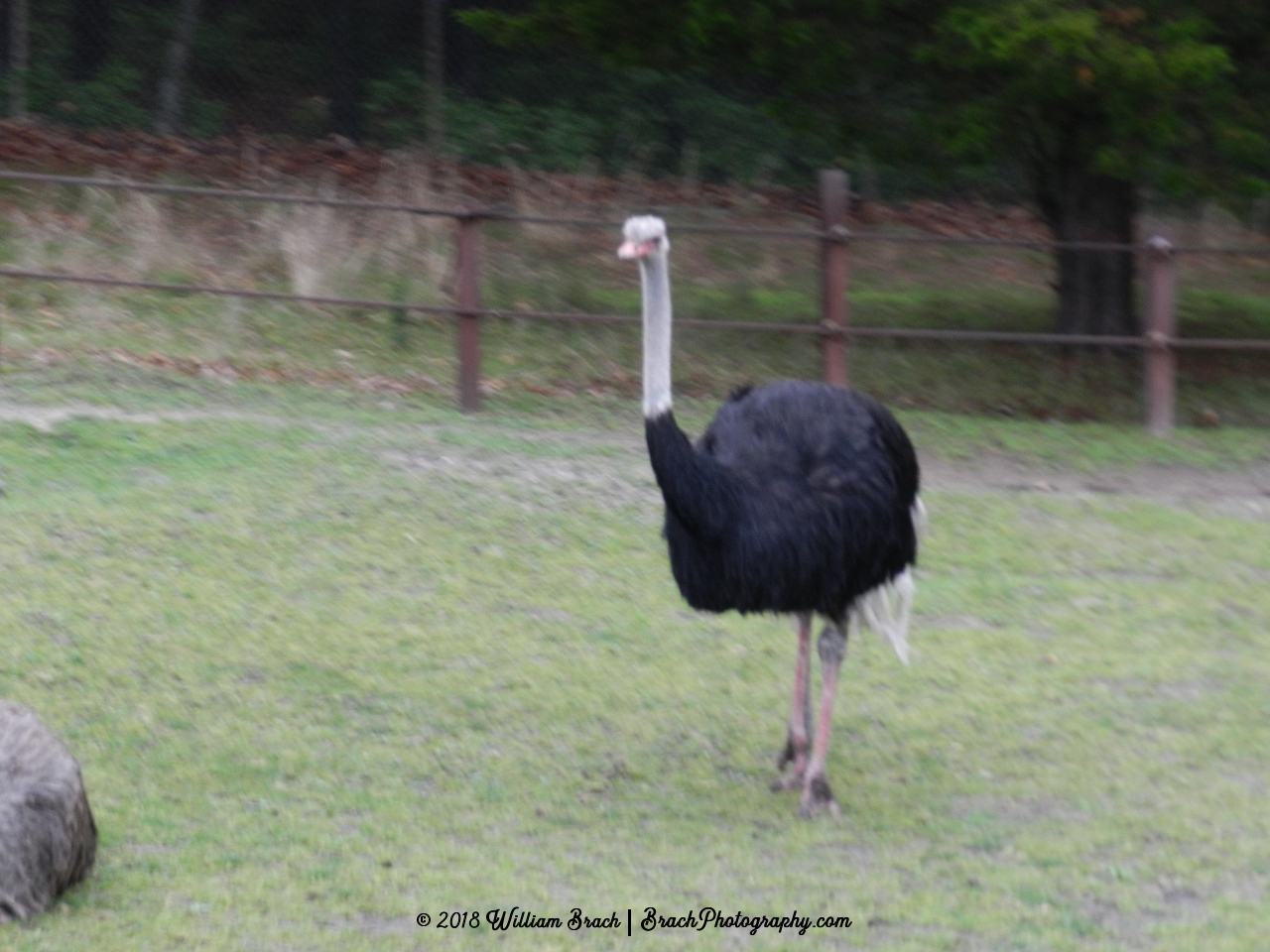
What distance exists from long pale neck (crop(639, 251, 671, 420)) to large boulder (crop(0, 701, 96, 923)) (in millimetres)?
1700

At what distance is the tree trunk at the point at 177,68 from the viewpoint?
55.9ft

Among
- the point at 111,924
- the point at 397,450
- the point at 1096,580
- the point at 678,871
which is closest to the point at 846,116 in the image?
the point at 397,450

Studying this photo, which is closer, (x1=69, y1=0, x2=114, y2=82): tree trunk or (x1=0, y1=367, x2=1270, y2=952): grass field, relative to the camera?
(x1=0, y1=367, x2=1270, y2=952): grass field

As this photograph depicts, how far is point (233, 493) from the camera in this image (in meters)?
8.39

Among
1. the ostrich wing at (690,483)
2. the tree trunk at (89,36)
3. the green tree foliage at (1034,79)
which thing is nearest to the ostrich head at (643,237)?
the ostrich wing at (690,483)

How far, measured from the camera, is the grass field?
4582 millimetres

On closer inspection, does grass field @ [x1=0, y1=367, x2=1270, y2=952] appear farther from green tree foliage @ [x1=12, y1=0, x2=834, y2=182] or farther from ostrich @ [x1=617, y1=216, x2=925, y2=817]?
green tree foliage @ [x1=12, y1=0, x2=834, y2=182]

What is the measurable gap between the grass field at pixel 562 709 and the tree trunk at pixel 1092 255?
350 centimetres

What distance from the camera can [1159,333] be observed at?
35.9ft

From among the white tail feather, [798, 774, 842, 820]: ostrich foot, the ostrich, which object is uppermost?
the ostrich

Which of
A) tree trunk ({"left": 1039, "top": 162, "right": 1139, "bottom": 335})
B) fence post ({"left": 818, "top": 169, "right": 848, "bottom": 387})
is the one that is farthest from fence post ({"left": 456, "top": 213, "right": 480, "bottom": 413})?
tree trunk ({"left": 1039, "top": 162, "right": 1139, "bottom": 335})

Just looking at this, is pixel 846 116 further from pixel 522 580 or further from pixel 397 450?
pixel 522 580

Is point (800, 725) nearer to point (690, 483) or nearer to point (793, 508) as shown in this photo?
point (793, 508)

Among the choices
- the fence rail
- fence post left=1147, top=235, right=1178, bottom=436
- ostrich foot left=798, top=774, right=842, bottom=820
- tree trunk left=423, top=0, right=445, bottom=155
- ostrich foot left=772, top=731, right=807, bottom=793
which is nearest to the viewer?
ostrich foot left=798, top=774, right=842, bottom=820
